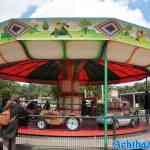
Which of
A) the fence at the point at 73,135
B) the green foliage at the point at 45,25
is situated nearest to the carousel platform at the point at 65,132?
the fence at the point at 73,135

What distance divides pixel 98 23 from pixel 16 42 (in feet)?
8.25

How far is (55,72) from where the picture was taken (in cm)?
2072

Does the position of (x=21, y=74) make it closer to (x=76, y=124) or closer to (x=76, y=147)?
(x=76, y=124)

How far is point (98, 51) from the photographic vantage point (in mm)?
11828

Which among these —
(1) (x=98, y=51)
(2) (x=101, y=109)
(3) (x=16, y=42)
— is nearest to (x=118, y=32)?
(1) (x=98, y=51)

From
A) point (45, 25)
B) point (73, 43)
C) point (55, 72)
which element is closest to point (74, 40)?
point (73, 43)

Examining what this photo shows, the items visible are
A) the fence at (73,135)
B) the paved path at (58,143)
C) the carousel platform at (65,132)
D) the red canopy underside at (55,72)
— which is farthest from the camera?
the red canopy underside at (55,72)

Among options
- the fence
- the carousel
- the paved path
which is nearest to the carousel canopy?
the carousel

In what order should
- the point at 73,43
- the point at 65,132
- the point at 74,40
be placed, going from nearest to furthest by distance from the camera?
the point at 74,40 < the point at 73,43 < the point at 65,132

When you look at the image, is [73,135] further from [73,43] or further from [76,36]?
[76,36]

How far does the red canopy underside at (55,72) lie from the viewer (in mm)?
18750

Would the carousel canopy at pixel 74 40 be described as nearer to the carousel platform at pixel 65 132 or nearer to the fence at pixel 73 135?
the fence at pixel 73 135

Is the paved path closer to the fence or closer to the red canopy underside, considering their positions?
the fence

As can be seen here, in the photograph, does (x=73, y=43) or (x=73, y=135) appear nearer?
(x=73, y=43)
